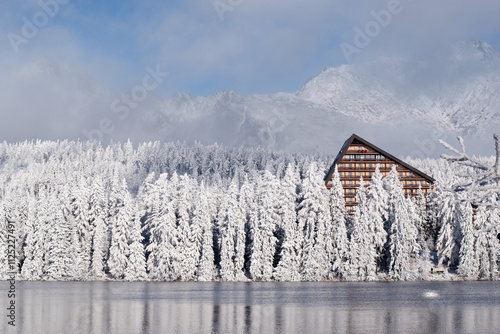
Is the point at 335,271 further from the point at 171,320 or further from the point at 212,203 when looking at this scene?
the point at 171,320

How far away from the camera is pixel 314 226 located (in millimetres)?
90625

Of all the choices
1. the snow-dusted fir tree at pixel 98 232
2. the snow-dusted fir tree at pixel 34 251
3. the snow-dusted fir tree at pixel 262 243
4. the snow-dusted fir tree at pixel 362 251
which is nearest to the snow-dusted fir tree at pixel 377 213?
the snow-dusted fir tree at pixel 362 251

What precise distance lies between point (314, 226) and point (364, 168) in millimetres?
37896

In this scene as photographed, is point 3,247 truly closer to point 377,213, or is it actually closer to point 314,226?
point 314,226

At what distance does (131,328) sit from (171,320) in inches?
182

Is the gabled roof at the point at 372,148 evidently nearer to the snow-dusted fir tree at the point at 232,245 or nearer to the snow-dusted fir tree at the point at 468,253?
the snow-dusted fir tree at the point at 468,253

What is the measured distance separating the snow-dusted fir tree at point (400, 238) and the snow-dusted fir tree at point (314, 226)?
32.1ft

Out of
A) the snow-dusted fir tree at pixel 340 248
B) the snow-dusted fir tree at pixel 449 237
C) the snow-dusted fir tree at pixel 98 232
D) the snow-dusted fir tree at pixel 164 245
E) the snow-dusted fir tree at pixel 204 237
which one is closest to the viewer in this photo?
the snow-dusted fir tree at pixel 340 248

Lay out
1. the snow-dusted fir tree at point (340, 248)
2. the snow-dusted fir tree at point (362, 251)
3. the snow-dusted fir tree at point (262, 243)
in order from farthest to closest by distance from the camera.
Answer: the snow-dusted fir tree at point (262, 243)
the snow-dusted fir tree at point (340, 248)
the snow-dusted fir tree at point (362, 251)

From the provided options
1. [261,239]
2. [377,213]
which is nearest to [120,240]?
[261,239]

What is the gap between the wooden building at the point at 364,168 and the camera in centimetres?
12325

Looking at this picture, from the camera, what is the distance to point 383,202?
9400 centimetres

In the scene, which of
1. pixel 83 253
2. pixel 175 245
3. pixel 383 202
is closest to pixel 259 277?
pixel 175 245

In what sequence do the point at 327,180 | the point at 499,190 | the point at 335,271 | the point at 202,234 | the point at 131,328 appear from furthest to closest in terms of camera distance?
the point at 327,180, the point at 202,234, the point at 335,271, the point at 131,328, the point at 499,190
